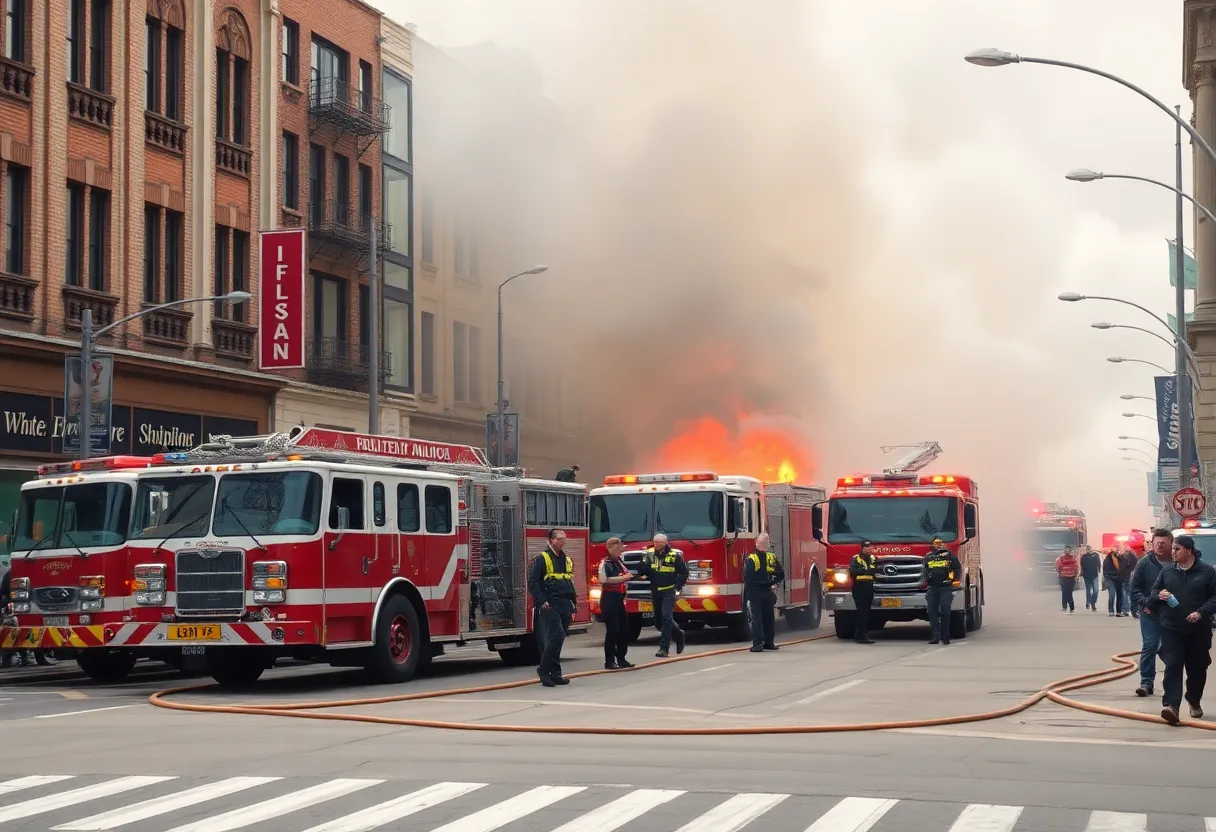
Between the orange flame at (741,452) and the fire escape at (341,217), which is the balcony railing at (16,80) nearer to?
the fire escape at (341,217)

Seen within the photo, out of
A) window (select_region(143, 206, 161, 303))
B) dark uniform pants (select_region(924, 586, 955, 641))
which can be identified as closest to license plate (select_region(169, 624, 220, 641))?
dark uniform pants (select_region(924, 586, 955, 641))

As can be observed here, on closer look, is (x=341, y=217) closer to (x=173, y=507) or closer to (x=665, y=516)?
(x=665, y=516)

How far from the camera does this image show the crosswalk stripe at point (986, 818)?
29.4 ft

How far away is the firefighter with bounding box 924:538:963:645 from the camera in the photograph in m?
27.0

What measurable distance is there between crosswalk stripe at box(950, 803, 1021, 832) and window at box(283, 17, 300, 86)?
3442 centimetres

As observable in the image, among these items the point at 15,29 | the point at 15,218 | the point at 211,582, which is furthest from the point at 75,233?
the point at 211,582

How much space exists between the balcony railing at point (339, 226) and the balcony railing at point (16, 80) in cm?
1074

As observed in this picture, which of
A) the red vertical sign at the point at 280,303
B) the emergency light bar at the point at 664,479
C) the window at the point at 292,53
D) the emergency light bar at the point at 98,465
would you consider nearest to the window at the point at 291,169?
the window at the point at 292,53

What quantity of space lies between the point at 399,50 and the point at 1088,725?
35764mm

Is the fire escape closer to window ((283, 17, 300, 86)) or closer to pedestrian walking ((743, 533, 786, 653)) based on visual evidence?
window ((283, 17, 300, 86))

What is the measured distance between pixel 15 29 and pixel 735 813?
2641 centimetres

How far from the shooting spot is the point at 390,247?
1796 inches

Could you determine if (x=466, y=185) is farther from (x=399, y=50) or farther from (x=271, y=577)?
(x=271, y=577)

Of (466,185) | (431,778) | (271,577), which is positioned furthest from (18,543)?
(466,185)
